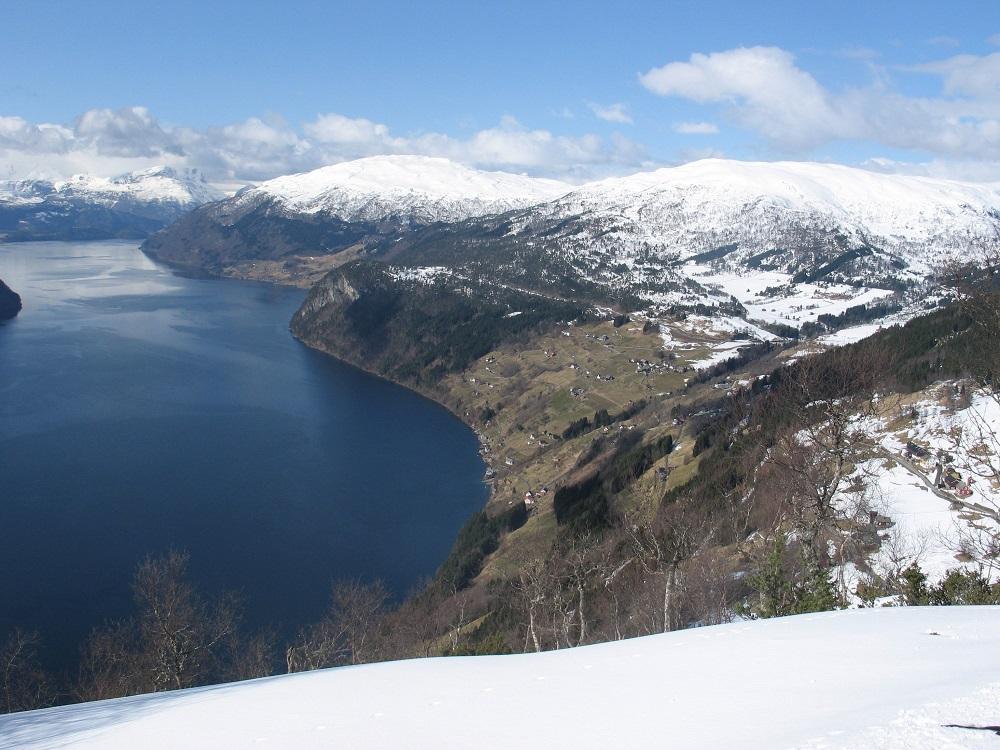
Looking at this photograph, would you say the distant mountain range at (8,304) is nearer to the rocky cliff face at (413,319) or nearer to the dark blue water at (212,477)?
the dark blue water at (212,477)

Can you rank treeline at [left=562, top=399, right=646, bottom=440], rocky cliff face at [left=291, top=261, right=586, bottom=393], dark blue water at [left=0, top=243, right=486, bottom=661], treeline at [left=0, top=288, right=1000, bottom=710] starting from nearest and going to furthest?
treeline at [left=0, top=288, right=1000, bottom=710]
dark blue water at [left=0, top=243, right=486, bottom=661]
treeline at [left=562, top=399, right=646, bottom=440]
rocky cliff face at [left=291, top=261, right=586, bottom=393]

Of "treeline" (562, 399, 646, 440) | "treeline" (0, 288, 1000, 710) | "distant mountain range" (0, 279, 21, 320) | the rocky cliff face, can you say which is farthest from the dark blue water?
"distant mountain range" (0, 279, 21, 320)

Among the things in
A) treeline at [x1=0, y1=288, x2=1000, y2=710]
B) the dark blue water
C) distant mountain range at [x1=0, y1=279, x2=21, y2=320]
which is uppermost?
distant mountain range at [x1=0, y1=279, x2=21, y2=320]

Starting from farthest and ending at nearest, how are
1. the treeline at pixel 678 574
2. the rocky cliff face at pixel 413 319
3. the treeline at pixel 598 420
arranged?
1. the rocky cliff face at pixel 413 319
2. the treeline at pixel 598 420
3. the treeline at pixel 678 574

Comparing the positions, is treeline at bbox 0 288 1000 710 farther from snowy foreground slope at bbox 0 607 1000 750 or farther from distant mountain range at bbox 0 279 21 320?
distant mountain range at bbox 0 279 21 320

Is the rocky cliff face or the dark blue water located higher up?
the rocky cliff face

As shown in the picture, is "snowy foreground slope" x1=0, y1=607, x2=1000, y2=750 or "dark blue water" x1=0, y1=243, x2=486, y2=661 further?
"dark blue water" x1=0, y1=243, x2=486, y2=661

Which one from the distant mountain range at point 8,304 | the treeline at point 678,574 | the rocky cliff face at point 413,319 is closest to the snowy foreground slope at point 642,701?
the treeline at point 678,574
